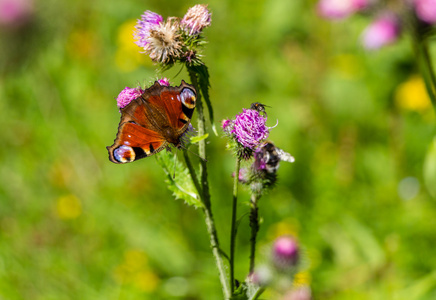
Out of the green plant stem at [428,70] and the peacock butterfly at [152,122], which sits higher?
the green plant stem at [428,70]

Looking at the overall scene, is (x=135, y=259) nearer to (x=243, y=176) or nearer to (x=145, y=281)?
(x=145, y=281)

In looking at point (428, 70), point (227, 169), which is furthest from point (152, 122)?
point (227, 169)

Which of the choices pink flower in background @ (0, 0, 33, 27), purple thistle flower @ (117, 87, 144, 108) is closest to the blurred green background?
purple thistle flower @ (117, 87, 144, 108)

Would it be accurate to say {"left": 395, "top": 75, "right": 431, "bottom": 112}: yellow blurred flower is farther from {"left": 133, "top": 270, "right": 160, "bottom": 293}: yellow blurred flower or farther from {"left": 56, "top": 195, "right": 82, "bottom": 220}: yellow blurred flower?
{"left": 56, "top": 195, "right": 82, "bottom": 220}: yellow blurred flower

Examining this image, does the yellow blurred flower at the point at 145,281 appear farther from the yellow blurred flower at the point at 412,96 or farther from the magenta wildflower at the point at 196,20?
the yellow blurred flower at the point at 412,96

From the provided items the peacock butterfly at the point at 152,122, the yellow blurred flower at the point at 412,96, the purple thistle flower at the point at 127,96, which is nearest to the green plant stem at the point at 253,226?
the peacock butterfly at the point at 152,122

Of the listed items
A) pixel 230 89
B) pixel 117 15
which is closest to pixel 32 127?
pixel 117 15
